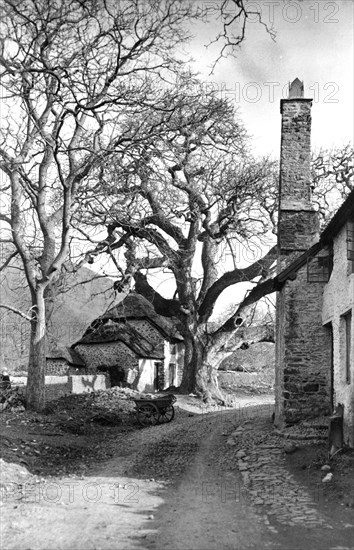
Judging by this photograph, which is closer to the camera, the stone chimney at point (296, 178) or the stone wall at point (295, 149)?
the stone chimney at point (296, 178)

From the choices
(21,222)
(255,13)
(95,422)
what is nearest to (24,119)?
(21,222)

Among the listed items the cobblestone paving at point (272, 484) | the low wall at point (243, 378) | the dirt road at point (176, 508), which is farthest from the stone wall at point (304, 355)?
the low wall at point (243, 378)

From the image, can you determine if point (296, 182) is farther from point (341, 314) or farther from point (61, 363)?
point (61, 363)

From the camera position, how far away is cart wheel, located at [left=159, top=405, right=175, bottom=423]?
63.2 ft

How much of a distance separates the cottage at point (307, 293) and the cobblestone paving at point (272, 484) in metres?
1.46

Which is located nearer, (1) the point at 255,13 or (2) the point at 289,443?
(1) the point at 255,13

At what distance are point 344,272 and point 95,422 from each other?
9321mm

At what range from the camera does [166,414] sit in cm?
2039

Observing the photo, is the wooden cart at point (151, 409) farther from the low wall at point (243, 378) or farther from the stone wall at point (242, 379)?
the low wall at point (243, 378)

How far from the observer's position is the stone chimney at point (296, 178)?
16.5 metres

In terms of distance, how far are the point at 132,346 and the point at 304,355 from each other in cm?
1954

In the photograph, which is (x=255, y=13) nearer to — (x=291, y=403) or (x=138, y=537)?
(x=138, y=537)

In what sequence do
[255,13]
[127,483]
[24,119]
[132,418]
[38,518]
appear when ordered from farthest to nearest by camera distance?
[132,418] → [24,119] → [127,483] → [38,518] → [255,13]

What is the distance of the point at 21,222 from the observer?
664 inches
